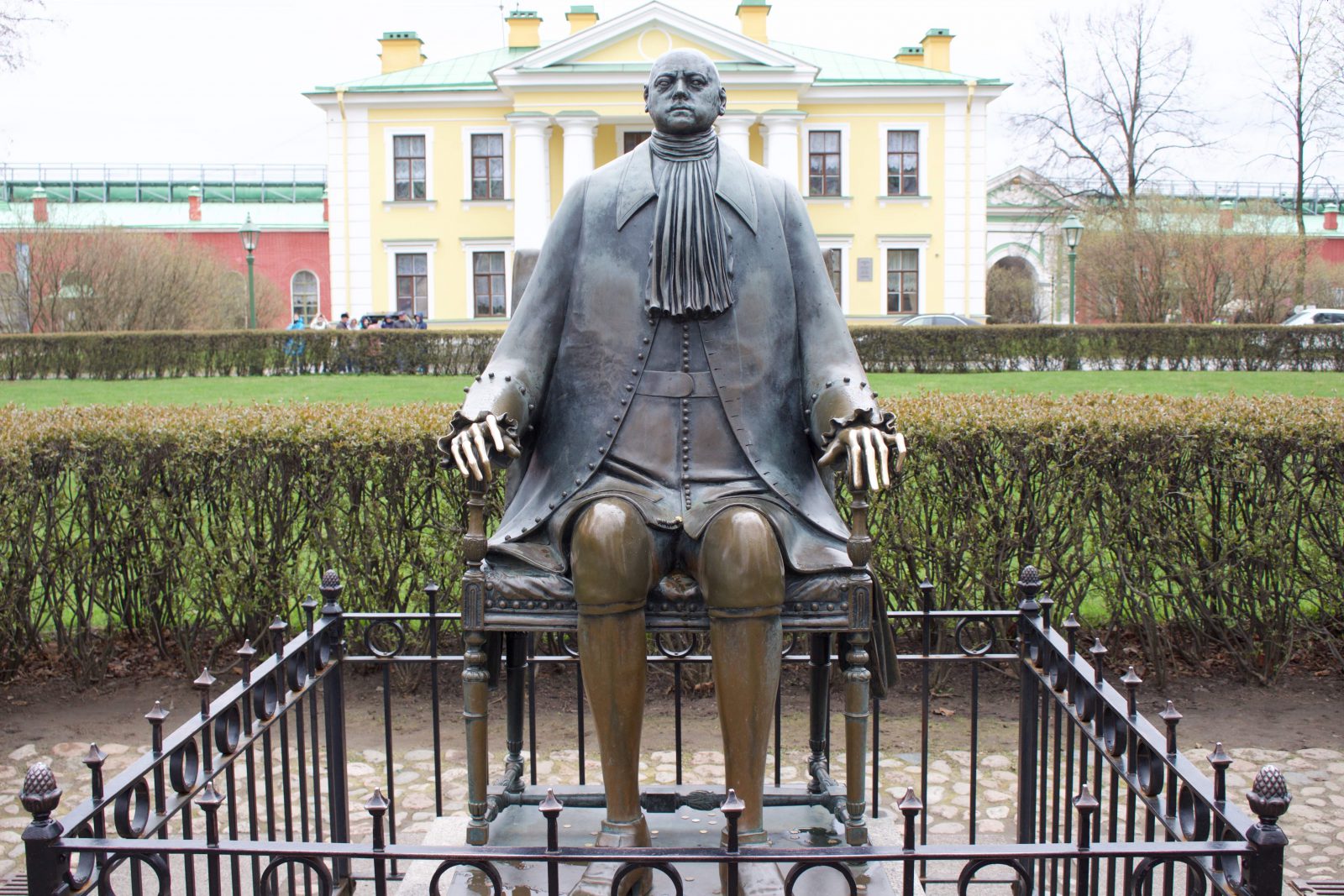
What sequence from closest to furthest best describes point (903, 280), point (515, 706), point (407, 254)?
point (515, 706), point (407, 254), point (903, 280)

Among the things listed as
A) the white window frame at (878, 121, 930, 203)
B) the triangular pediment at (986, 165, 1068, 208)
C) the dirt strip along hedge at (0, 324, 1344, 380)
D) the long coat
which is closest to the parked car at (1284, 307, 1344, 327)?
the triangular pediment at (986, 165, 1068, 208)

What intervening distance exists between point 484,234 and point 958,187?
493 inches

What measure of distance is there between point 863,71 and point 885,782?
31.2m

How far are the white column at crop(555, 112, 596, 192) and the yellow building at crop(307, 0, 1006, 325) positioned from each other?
1.61 feet

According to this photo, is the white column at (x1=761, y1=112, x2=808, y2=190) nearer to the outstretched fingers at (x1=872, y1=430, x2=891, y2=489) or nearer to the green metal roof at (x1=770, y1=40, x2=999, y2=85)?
the green metal roof at (x1=770, y1=40, x2=999, y2=85)

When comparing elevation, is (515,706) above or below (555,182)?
below

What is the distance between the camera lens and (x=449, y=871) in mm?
2992

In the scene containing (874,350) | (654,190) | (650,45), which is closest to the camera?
(654,190)

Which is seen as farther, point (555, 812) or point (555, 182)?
point (555, 182)

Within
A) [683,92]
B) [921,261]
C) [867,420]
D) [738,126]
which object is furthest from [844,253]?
[867,420]

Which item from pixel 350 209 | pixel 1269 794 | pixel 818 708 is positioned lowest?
pixel 818 708

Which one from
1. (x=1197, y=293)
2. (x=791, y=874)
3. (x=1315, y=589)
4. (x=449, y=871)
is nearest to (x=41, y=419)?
(x=449, y=871)

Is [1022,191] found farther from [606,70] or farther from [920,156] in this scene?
[606,70]

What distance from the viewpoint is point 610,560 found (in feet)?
9.09
